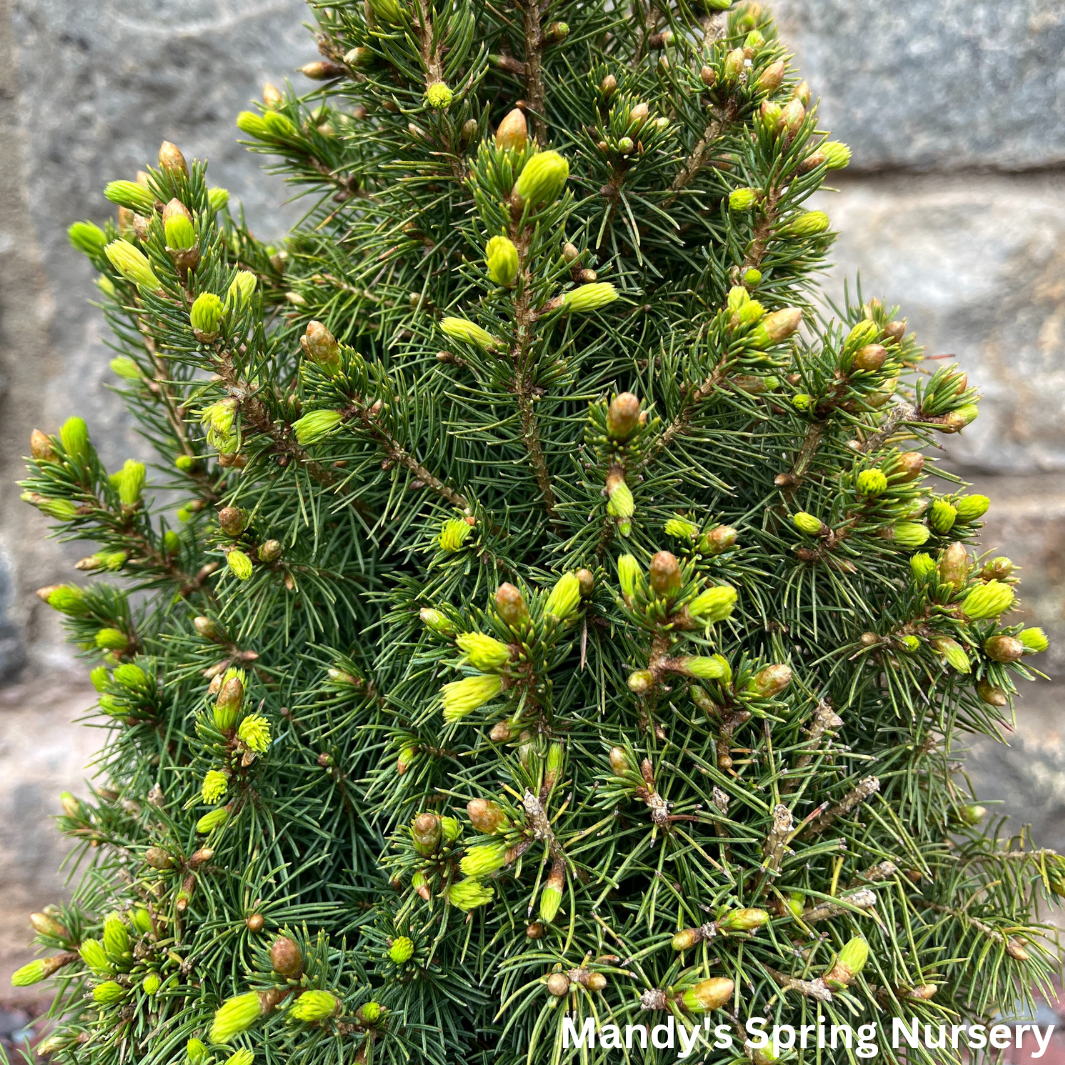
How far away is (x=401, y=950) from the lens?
0.66 m

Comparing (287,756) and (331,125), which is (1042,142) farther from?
(287,756)

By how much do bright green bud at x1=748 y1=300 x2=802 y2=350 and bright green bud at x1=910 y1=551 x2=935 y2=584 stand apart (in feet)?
0.80

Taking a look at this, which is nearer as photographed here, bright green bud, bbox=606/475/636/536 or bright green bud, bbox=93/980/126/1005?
bright green bud, bbox=606/475/636/536

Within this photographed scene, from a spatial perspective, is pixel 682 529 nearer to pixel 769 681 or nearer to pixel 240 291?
pixel 769 681

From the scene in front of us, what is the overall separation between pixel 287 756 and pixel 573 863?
338mm

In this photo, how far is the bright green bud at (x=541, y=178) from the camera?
492 mm

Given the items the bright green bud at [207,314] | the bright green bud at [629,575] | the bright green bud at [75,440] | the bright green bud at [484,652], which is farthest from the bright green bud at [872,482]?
the bright green bud at [75,440]

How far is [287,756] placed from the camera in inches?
30.7

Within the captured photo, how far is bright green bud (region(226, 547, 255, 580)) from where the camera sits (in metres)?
0.69

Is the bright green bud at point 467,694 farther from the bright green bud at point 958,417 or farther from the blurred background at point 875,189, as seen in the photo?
the blurred background at point 875,189

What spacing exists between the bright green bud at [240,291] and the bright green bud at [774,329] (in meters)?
0.42

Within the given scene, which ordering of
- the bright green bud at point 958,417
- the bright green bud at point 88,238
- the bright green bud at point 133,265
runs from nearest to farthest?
the bright green bud at point 133,265, the bright green bud at point 958,417, the bright green bud at point 88,238

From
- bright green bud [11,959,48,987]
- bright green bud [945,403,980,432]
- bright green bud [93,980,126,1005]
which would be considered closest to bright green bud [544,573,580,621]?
bright green bud [945,403,980,432]

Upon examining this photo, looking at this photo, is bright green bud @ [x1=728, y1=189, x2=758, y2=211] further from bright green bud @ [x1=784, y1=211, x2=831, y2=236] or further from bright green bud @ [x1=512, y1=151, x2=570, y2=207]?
bright green bud @ [x1=512, y1=151, x2=570, y2=207]
